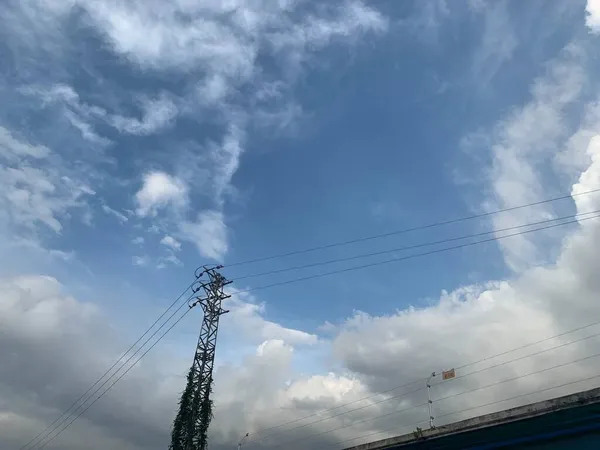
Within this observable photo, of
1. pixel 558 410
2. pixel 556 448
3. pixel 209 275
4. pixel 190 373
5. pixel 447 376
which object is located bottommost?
pixel 556 448

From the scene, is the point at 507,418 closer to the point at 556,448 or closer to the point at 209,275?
the point at 556,448

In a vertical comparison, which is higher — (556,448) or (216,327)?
(216,327)

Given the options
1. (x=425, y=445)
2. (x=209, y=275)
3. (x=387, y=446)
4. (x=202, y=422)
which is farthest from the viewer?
(x=209, y=275)

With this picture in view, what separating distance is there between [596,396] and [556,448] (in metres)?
1.61

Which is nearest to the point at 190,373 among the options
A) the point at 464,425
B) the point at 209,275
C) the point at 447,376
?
Answer: the point at 209,275

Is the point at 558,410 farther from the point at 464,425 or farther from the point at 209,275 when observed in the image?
the point at 209,275

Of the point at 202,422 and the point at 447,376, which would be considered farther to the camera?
the point at 202,422

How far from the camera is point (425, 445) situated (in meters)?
13.1

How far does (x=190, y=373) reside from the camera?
3722 centimetres

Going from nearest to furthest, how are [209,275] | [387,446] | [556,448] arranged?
[556,448]
[387,446]
[209,275]

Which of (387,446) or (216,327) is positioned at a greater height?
(216,327)

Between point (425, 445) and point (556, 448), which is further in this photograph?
point (425, 445)

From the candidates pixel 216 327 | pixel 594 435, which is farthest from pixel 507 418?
pixel 216 327

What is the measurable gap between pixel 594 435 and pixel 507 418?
1.80 metres
